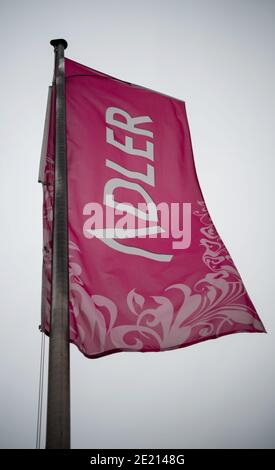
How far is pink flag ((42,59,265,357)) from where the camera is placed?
391 centimetres

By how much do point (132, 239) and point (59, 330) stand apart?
5.28ft

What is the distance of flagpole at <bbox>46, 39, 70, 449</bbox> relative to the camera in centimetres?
263

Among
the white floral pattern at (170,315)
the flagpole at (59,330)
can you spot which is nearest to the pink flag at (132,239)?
the white floral pattern at (170,315)

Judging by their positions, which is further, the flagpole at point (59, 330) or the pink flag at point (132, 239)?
the pink flag at point (132, 239)

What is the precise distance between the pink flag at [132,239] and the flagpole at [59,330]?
597 mm

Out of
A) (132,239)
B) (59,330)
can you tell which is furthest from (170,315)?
(59,330)

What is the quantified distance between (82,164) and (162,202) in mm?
1002

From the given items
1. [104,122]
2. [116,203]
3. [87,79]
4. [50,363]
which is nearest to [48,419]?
[50,363]

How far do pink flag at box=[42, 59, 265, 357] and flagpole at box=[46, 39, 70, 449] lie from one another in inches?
23.5

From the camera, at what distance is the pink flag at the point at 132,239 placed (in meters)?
3.91

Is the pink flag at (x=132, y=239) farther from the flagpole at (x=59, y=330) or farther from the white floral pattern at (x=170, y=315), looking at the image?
the flagpole at (x=59, y=330)

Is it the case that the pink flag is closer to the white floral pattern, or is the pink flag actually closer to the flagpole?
the white floral pattern

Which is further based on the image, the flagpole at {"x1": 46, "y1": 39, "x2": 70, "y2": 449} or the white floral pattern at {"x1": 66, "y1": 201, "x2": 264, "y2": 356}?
the white floral pattern at {"x1": 66, "y1": 201, "x2": 264, "y2": 356}

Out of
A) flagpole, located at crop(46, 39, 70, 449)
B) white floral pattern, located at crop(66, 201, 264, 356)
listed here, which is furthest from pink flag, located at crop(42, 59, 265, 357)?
flagpole, located at crop(46, 39, 70, 449)
